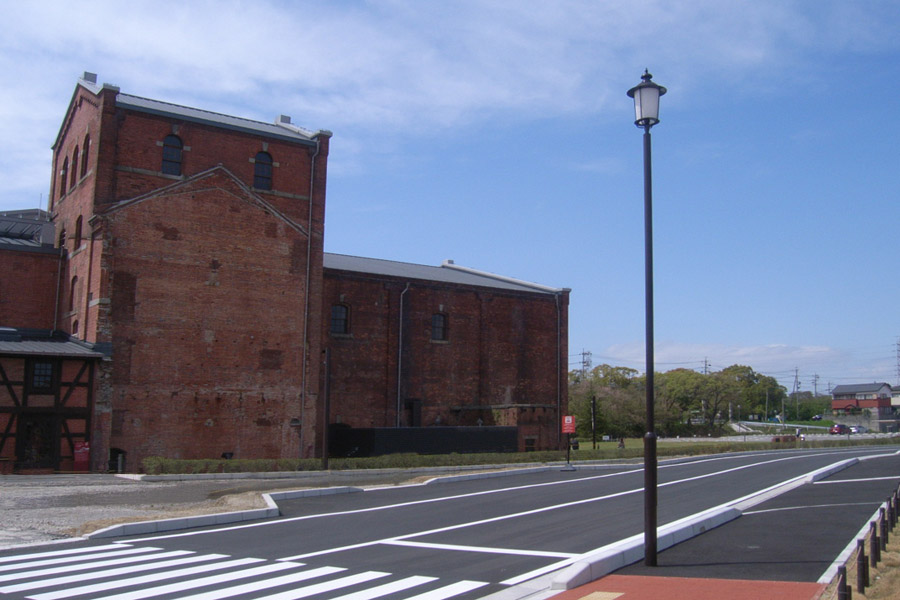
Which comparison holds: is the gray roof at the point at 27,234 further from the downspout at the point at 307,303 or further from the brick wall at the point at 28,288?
the downspout at the point at 307,303

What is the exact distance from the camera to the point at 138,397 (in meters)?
31.3

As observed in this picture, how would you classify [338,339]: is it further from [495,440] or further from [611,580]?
[611,580]

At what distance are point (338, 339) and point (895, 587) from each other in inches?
1323

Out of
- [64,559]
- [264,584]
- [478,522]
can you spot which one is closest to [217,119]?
[478,522]

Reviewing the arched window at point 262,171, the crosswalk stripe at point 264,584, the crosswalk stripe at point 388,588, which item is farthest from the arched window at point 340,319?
the crosswalk stripe at point 388,588

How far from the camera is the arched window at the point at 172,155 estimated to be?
33188 mm

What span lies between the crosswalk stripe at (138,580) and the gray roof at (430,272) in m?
30.3

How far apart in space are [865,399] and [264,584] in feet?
488

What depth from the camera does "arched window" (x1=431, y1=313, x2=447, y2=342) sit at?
44056mm

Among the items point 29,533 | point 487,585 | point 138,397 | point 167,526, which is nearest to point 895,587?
point 487,585

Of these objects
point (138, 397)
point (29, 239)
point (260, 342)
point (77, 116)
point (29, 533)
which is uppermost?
point (77, 116)

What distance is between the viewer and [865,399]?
450ft

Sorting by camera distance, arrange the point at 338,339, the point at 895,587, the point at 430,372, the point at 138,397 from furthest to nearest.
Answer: the point at 430,372 < the point at 338,339 < the point at 138,397 < the point at 895,587

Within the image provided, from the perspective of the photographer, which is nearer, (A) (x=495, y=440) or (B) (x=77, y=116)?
(B) (x=77, y=116)
